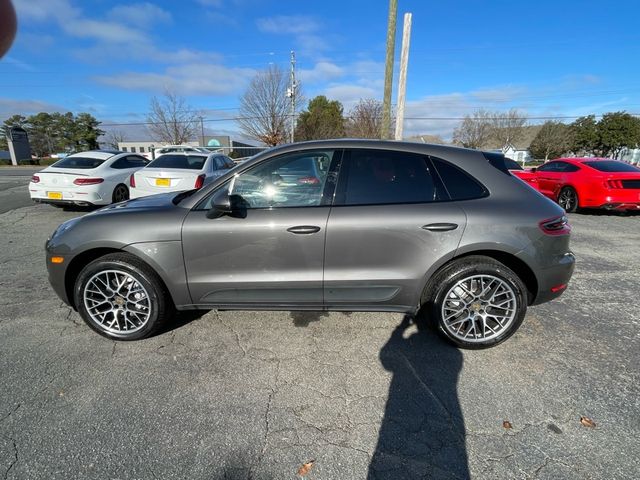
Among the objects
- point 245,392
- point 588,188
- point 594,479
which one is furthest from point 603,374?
point 588,188

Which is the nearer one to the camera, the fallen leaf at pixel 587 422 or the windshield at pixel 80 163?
the fallen leaf at pixel 587 422

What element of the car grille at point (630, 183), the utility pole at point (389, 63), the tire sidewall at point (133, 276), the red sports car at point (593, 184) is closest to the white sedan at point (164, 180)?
the tire sidewall at point (133, 276)

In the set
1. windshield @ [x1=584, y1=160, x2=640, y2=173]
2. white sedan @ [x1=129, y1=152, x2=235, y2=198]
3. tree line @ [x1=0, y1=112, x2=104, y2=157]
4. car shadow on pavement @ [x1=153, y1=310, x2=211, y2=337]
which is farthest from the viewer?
tree line @ [x1=0, y1=112, x2=104, y2=157]

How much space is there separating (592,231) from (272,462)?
8.05 metres

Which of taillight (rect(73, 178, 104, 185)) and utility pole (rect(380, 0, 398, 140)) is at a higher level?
utility pole (rect(380, 0, 398, 140))

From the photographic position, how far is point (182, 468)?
178 cm

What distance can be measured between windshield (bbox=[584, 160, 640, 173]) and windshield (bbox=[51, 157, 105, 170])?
12656 millimetres

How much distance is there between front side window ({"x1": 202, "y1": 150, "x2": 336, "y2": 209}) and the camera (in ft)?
9.09

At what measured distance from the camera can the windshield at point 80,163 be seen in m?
8.15

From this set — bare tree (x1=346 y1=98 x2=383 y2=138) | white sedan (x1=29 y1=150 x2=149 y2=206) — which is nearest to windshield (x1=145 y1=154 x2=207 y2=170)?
white sedan (x1=29 y1=150 x2=149 y2=206)

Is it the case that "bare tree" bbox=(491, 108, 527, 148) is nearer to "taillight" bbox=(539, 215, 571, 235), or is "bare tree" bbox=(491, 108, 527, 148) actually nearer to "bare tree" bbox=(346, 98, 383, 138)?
"bare tree" bbox=(346, 98, 383, 138)

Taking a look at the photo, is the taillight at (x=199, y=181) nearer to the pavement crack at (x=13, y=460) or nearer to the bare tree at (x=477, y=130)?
the pavement crack at (x=13, y=460)

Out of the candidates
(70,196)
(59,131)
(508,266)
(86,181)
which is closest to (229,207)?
(508,266)

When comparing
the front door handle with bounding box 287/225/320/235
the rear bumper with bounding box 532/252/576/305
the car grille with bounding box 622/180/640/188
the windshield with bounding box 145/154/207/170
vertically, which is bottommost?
the rear bumper with bounding box 532/252/576/305
